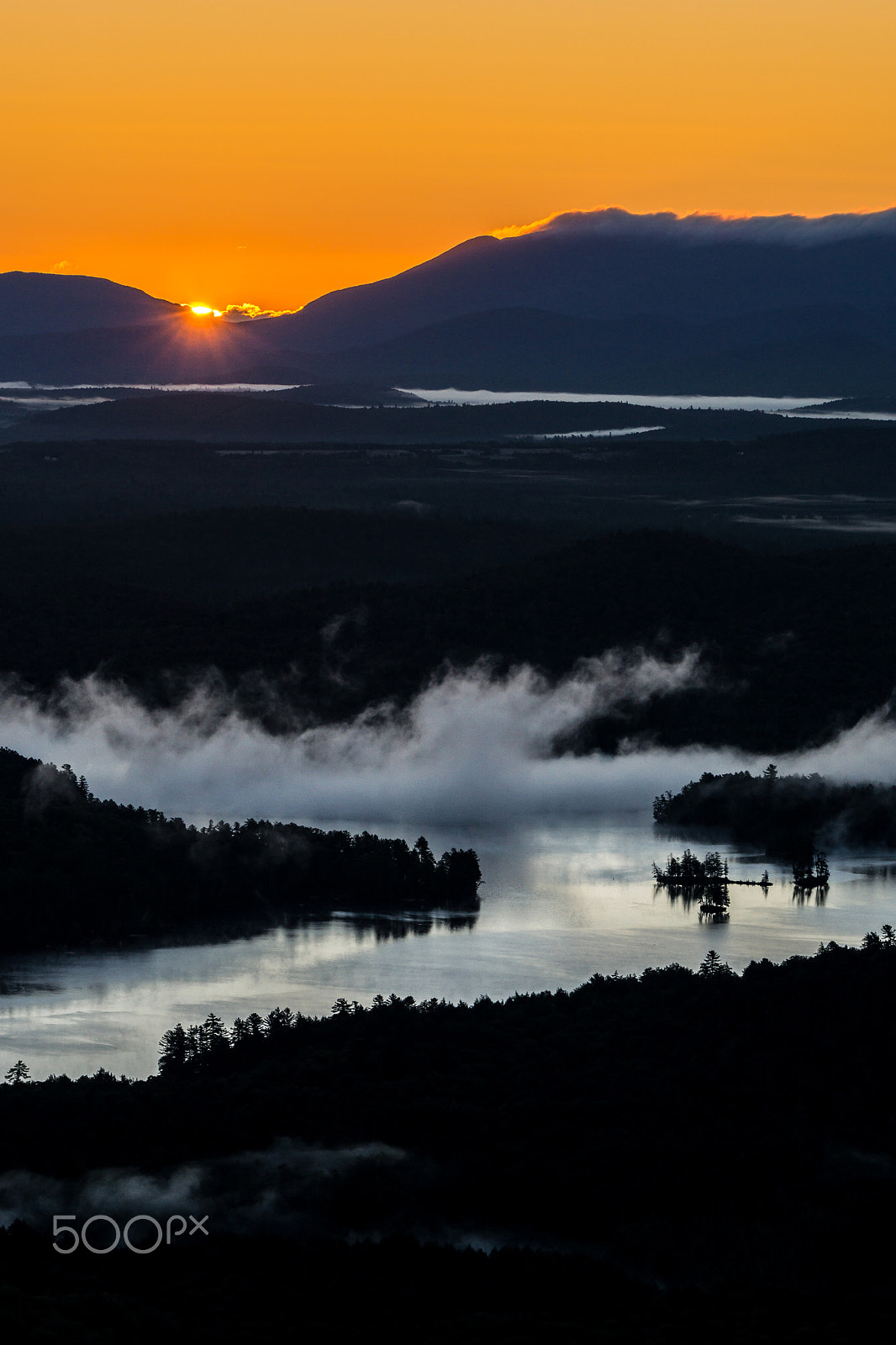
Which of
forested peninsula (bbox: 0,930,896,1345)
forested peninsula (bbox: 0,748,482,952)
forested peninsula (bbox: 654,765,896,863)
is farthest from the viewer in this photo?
forested peninsula (bbox: 654,765,896,863)

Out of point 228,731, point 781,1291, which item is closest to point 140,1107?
point 781,1291

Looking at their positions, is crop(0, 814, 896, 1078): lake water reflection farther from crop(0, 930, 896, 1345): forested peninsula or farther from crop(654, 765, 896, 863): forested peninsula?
crop(0, 930, 896, 1345): forested peninsula

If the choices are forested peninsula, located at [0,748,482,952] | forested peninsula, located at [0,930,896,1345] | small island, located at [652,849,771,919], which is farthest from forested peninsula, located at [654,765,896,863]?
forested peninsula, located at [0,930,896,1345]

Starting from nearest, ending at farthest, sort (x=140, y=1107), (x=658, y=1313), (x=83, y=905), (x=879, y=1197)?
(x=658, y=1313), (x=879, y=1197), (x=140, y=1107), (x=83, y=905)

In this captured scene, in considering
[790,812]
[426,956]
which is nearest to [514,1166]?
[426,956]

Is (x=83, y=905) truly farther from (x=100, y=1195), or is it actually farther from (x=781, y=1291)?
(x=781, y=1291)

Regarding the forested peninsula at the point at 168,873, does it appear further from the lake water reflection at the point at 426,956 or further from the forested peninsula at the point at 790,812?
the forested peninsula at the point at 790,812

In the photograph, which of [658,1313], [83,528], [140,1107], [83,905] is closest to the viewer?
[658,1313]
